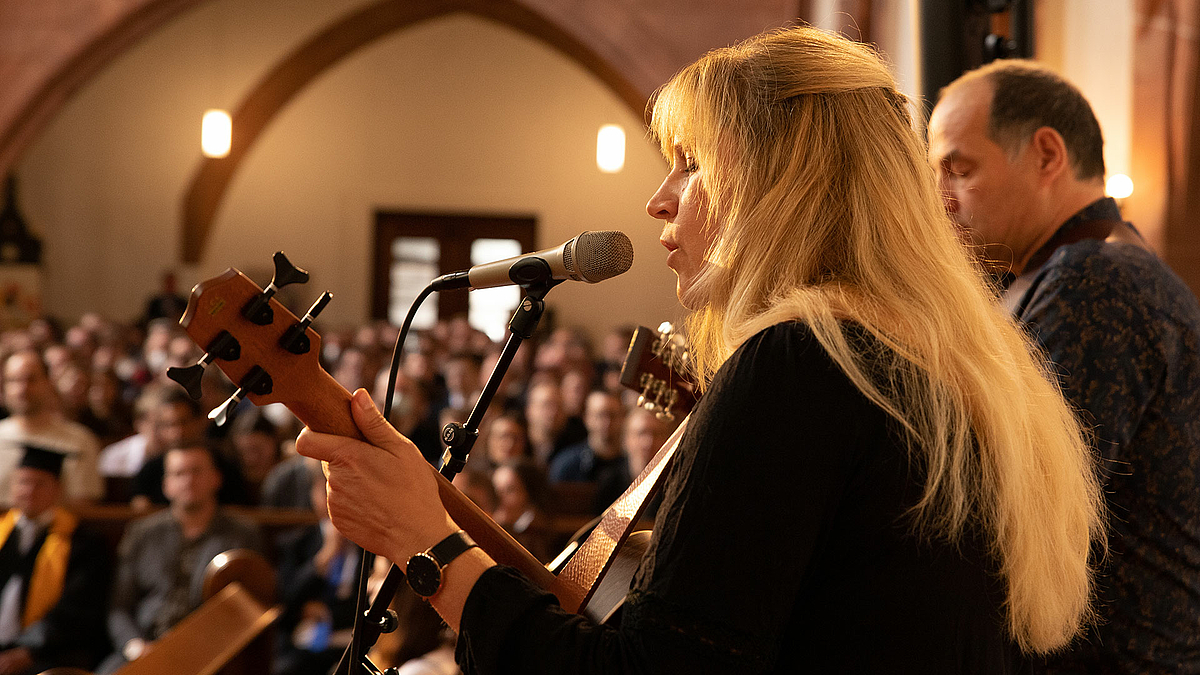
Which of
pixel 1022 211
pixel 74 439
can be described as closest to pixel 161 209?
pixel 74 439

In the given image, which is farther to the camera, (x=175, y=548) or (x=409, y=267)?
(x=409, y=267)

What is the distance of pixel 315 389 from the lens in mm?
1159

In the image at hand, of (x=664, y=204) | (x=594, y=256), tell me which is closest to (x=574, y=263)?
(x=594, y=256)

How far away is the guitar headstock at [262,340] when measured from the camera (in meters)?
1.13

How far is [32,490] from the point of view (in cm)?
432

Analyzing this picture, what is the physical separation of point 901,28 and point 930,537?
3913 millimetres

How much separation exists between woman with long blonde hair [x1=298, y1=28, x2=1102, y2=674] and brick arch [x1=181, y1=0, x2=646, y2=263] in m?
12.0

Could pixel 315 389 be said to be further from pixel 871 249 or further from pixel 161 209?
pixel 161 209

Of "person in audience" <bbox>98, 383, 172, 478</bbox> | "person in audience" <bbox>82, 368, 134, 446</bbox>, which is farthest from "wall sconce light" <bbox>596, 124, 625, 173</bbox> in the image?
"person in audience" <bbox>98, 383, 172, 478</bbox>

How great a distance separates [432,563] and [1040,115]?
1334 millimetres

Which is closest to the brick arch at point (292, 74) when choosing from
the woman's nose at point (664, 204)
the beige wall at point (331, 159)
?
the beige wall at point (331, 159)

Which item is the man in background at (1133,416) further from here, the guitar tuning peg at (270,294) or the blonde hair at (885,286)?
the guitar tuning peg at (270,294)

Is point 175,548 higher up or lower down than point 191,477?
lower down

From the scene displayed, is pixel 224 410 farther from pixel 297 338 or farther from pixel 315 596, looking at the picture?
pixel 315 596
